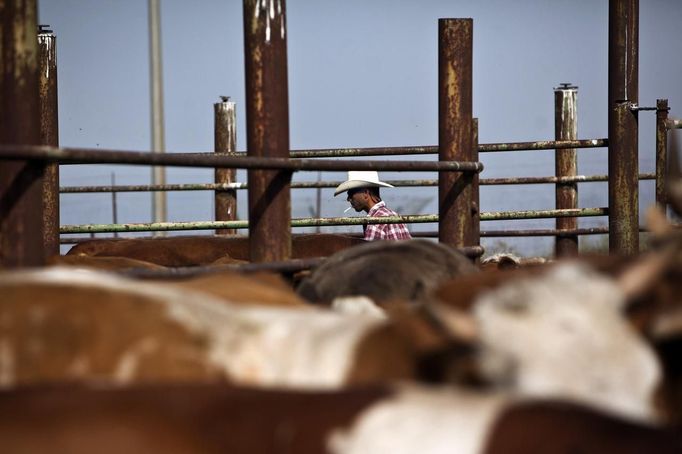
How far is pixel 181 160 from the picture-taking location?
4914mm

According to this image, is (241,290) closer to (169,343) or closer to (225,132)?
(169,343)

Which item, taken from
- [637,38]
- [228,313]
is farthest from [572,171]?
[228,313]

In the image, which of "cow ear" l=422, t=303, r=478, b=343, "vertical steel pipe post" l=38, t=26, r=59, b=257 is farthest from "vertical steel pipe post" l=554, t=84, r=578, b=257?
"cow ear" l=422, t=303, r=478, b=343

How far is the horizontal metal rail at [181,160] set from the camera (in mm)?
4512

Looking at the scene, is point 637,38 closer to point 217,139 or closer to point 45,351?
point 217,139

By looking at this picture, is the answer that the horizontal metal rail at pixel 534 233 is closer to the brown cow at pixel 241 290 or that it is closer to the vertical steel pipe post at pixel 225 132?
the vertical steel pipe post at pixel 225 132

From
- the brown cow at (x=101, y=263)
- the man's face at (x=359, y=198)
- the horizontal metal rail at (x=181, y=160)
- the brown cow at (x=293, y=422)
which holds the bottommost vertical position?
the brown cow at (x=293, y=422)

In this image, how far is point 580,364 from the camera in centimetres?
283

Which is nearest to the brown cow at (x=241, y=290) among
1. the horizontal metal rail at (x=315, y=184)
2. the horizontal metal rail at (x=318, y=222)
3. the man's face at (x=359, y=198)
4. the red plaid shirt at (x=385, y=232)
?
the horizontal metal rail at (x=318, y=222)

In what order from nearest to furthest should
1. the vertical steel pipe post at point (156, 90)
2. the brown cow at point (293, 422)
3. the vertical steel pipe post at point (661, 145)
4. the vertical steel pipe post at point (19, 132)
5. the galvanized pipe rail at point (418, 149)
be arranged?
the brown cow at point (293, 422) → the vertical steel pipe post at point (19, 132) → the vertical steel pipe post at point (661, 145) → the galvanized pipe rail at point (418, 149) → the vertical steel pipe post at point (156, 90)

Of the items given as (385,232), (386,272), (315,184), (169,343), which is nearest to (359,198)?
(385,232)

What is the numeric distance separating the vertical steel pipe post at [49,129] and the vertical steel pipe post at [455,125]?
2673 mm

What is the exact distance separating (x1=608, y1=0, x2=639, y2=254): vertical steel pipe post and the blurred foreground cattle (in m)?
2.91

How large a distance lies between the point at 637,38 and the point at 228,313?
5400mm
